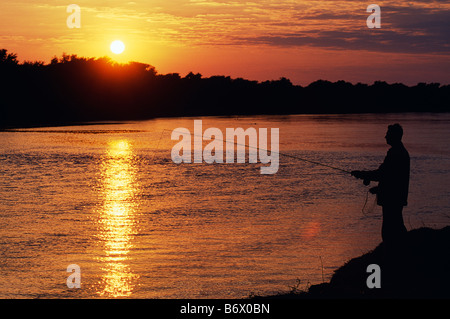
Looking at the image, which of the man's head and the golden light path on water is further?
the golden light path on water

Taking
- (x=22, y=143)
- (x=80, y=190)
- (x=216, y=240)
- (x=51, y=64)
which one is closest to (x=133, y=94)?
(x=51, y=64)

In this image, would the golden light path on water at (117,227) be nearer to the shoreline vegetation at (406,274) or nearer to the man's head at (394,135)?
the shoreline vegetation at (406,274)

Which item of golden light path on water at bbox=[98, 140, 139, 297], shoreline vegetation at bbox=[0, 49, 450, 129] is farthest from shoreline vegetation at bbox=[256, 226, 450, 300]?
shoreline vegetation at bbox=[0, 49, 450, 129]

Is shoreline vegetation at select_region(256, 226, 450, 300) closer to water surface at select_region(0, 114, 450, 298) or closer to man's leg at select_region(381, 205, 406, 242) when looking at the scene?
man's leg at select_region(381, 205, 406, 242)

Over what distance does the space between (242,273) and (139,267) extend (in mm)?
1615

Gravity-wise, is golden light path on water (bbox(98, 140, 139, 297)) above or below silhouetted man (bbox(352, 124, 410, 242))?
below

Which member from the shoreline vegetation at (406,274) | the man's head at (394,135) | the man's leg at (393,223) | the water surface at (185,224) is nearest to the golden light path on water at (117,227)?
the water surface at (185,224)

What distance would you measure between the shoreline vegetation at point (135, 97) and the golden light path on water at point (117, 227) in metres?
40.3

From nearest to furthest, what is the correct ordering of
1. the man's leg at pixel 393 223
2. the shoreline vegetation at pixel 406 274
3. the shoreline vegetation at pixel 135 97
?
the shoreline vegetation at pixel 406 274 → the man's leg at pixel 393 223 → the shoreline vegetation at pixel 135 97

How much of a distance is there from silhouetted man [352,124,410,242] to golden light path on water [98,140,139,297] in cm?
367

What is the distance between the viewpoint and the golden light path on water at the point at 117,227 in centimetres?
945

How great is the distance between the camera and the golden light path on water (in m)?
9.45

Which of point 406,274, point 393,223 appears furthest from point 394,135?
point 406,274

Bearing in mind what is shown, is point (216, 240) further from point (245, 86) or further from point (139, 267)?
point (245, 86)
